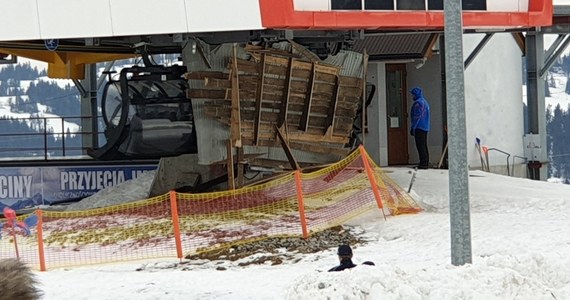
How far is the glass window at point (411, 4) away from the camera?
1822 centimetres

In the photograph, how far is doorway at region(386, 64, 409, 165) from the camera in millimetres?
28000

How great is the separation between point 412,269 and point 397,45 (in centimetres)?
1555

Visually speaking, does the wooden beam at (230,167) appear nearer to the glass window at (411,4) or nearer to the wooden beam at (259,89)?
the wooden beam at (259,89)

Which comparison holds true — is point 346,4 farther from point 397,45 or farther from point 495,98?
point 495,98

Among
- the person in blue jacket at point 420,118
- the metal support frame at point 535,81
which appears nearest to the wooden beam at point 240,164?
the person in blue jacket at point 420,118

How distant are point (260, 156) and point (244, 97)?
1.32m

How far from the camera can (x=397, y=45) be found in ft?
86.5

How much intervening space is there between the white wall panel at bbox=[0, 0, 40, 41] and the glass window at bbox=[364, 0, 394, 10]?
5.86 metres

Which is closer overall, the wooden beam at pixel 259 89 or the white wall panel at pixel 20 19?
the white wall panel at pixel 20 19

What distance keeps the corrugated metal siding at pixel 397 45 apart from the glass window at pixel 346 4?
8139mm

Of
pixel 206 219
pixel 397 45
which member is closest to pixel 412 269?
pixel 206 219

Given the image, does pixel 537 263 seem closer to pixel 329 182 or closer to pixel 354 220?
pixel 354 220

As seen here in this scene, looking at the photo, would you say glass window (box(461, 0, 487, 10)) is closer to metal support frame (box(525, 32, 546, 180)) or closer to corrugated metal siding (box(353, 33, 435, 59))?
corrugated metal siding (box(353, 33, 435, 59))

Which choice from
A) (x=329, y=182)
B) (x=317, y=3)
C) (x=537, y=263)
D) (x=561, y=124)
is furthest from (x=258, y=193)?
(x=561, y=124)
